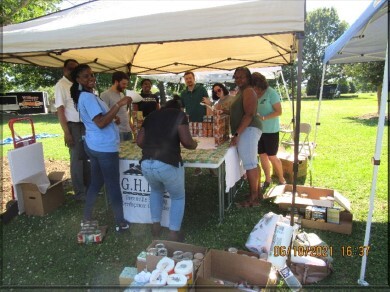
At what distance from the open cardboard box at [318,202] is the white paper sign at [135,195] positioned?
4.53ft

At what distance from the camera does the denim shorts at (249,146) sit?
3479 mm

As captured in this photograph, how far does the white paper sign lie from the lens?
10.8ft

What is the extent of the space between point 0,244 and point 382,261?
3.83m

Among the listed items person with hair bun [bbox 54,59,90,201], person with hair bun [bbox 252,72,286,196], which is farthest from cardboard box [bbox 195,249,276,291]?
person with hair bun [bbox 54,59,90,201]

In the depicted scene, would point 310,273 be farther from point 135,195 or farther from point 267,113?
point 267,113

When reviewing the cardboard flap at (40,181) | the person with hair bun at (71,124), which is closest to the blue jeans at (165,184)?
the person with hair bun at (71,124)

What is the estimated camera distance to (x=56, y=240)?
10.6 feet

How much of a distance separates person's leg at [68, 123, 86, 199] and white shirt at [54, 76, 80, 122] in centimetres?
12

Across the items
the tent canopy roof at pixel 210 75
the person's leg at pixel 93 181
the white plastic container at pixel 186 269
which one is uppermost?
the tent canopy roof at pixel 210 75

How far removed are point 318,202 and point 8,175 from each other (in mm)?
5305

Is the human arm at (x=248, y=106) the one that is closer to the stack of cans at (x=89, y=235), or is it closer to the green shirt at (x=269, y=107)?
the green shirt at (x=269, y=107)

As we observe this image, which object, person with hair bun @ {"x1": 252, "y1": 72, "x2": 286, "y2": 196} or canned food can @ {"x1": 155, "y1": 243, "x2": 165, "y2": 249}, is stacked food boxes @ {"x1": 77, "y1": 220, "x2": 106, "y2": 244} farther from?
person with hair bun @ {"x1": 252, "y1": 72, "x2": 286, "y2": 196}

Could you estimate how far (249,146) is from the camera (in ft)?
11.6
